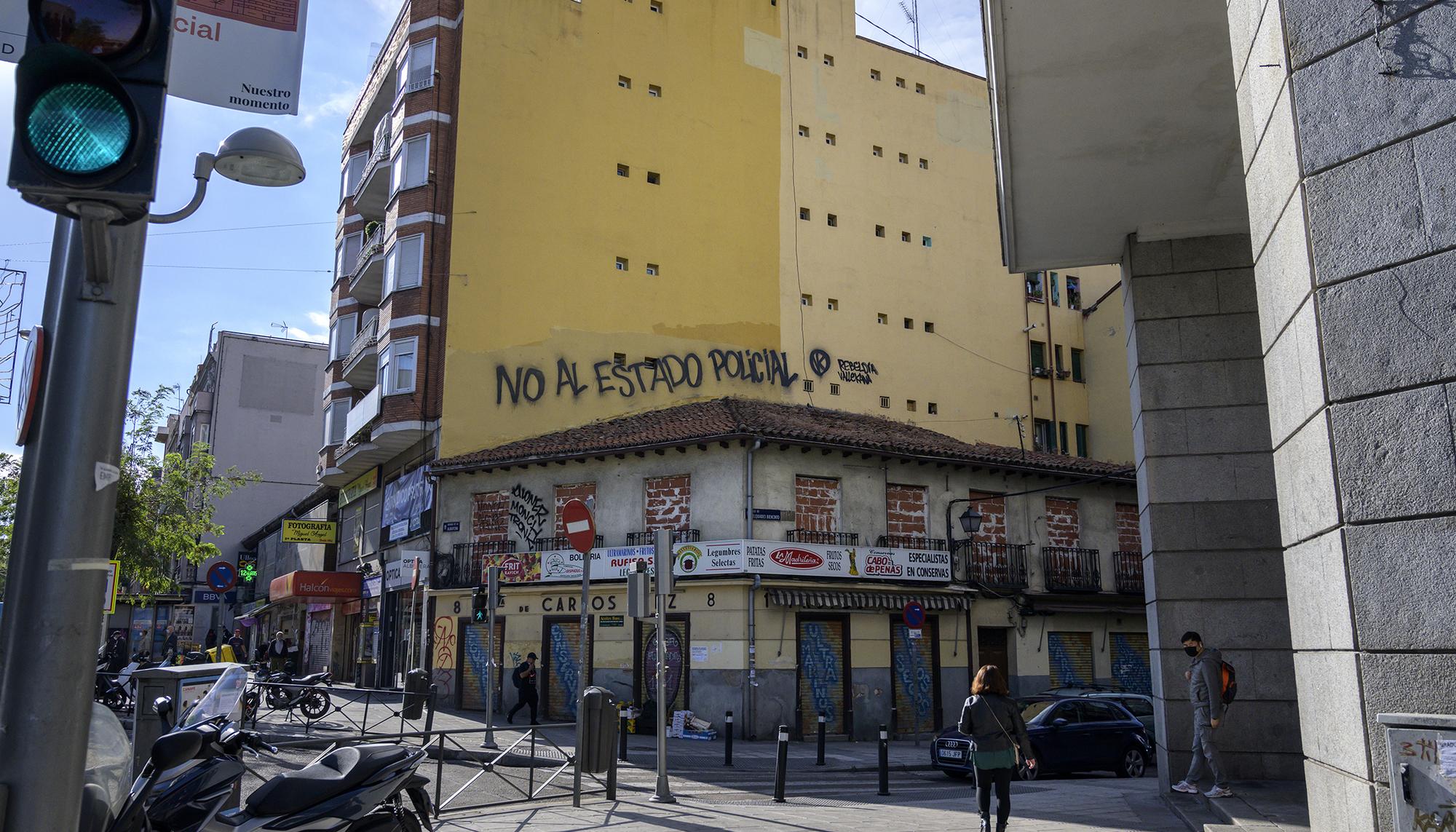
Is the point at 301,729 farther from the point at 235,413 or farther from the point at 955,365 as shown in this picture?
the point at 235,413

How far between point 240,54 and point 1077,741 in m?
16.3

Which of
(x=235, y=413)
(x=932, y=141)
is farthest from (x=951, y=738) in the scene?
(x=235, y=413)

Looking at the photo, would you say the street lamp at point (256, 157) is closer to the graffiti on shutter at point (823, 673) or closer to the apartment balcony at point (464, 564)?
the graffiti on shutter at point (823, 673)

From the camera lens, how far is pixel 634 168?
35250 millimetres

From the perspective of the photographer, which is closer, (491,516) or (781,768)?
(781,768)

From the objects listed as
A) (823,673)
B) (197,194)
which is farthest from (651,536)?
(197,194)

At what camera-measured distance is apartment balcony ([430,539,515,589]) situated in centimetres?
2905

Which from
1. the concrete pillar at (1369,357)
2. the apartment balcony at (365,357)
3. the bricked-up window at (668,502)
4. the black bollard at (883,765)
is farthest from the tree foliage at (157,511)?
the concrete pillar at (1369,357)

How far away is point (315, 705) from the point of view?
69.6ft

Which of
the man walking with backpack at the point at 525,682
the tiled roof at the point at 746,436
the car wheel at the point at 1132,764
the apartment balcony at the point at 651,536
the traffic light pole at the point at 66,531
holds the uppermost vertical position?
the tiled roof at the point at 746,436

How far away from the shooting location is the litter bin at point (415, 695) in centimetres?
1722

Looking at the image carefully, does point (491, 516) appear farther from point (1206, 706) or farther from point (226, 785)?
point (226, 785)

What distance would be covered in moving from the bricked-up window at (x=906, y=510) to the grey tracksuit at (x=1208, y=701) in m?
16.8

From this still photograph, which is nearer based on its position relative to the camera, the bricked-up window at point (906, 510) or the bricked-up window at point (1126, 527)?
the bricked-up window at point (906, 510)
